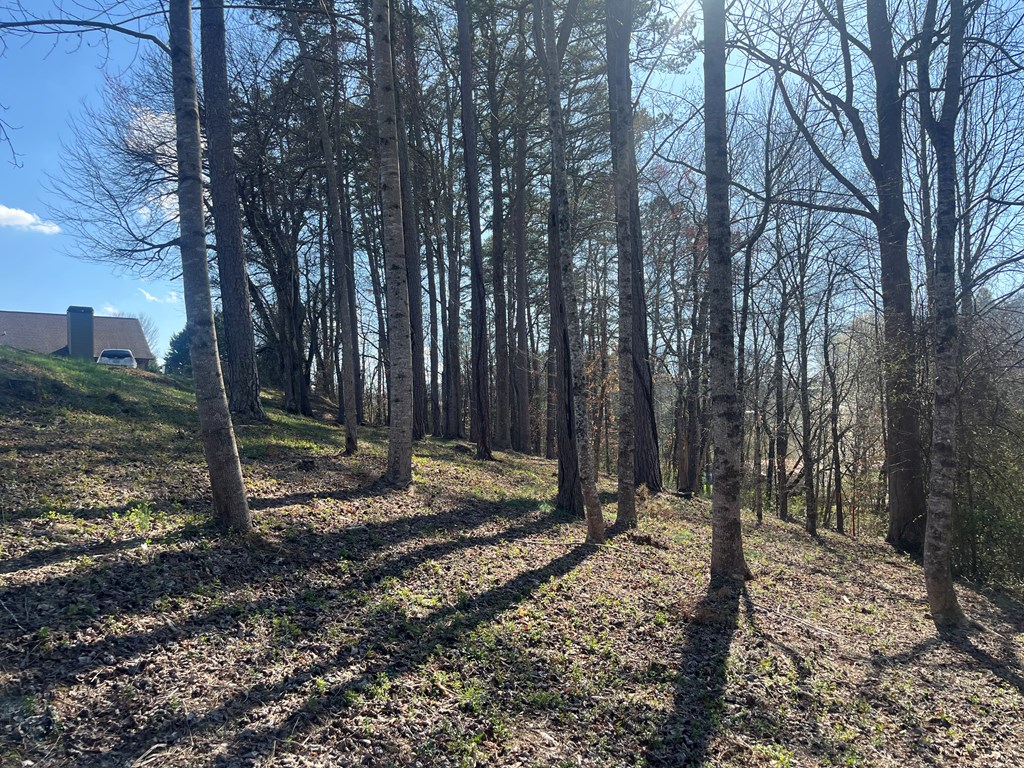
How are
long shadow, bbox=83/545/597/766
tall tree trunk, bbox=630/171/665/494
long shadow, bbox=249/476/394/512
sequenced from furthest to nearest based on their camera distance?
tall tree trunk, bbox=630/171/665/494
long shadow, bbox=249/476/394/512
long shadow, bbox=83/545/597/766

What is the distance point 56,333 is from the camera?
3453 cm

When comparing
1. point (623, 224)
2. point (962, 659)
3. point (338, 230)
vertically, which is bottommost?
point (962, 659)

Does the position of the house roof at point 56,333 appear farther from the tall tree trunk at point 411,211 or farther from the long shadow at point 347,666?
the long shadow at point 347,666

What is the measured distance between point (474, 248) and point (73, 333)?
22.9 m

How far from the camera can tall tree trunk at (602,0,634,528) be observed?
7867 mm

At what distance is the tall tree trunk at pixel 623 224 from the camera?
25.8 ft

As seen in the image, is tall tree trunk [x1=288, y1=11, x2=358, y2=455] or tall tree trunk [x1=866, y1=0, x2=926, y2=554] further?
tall tree trunk [x1=866, y1=0, x2=926, y2=554]

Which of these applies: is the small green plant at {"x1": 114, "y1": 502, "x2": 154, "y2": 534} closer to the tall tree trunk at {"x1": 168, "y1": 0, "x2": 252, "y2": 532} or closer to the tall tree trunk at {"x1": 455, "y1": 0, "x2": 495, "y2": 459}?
the tall tree trunk at {"x1": 168, "y1": 0, "x2": 252, "y2": 532}

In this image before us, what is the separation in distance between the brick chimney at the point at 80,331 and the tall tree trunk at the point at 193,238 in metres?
25.4

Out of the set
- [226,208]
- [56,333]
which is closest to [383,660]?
[226,208]

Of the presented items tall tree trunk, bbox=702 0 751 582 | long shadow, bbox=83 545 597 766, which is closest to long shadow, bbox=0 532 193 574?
long shadow, bbox=83 545 597 766

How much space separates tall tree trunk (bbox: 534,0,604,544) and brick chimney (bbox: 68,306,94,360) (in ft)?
85.1

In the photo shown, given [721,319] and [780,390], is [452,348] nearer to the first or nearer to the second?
[780,390]

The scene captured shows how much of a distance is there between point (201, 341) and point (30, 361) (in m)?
8.72
